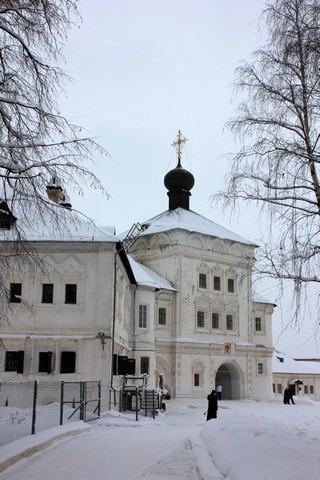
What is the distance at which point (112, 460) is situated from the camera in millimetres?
11328

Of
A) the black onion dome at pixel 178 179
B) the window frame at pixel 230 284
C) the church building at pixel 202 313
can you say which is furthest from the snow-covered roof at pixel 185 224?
the window frame at pixel 230 284

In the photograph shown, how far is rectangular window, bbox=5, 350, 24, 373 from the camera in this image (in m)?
25.4

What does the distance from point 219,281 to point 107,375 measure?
78.4 ft

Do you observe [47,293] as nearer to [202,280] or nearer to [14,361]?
[14,361]

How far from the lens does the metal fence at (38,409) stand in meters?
13.3

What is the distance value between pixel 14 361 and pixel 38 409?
8.54 m

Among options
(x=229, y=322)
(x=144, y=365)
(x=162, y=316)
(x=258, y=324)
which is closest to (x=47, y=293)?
(x=144, y=365)

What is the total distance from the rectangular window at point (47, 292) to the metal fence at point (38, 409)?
368cm

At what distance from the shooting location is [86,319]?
1014 inches

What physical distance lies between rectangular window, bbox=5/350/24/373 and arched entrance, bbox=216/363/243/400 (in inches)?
983

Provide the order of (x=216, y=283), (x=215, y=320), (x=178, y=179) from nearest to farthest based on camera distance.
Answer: (x=215, y=320) < (x=216, y=283) < (x=178, y=179)

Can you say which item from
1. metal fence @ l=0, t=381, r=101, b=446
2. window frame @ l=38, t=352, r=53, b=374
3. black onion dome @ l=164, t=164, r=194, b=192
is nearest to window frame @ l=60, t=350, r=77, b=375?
window frame @ l=38, t=352, r=53, b=374

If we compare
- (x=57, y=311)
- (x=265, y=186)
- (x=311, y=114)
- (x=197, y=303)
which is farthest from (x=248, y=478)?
(x=197, y=303)

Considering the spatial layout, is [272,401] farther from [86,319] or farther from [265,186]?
[265,186]
